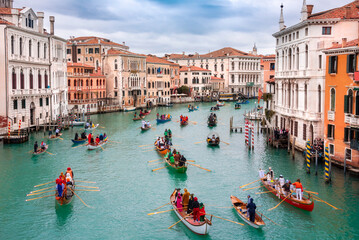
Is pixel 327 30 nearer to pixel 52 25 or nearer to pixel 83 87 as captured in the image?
pixel 52 25

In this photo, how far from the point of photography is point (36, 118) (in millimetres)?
42125

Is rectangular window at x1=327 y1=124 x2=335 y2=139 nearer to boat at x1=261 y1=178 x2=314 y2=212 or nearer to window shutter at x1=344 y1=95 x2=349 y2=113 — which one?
window shutter at x1=344 y1=95 x2=349 y2=113

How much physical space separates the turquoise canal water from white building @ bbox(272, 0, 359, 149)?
98.6 inches

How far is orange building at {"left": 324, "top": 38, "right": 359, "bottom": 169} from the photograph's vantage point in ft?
75.7

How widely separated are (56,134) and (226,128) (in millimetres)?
18815

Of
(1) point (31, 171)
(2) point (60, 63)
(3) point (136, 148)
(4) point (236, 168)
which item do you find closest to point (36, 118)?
(2) point (60, 63)

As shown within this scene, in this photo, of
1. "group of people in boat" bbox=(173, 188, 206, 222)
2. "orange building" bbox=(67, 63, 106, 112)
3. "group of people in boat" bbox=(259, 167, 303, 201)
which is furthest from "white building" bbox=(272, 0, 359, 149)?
"orange building" bbox=(67, 63, 106, 112)

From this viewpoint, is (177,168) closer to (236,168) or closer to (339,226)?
(236,168)

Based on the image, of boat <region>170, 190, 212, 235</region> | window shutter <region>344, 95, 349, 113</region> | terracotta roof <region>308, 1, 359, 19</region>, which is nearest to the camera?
boat <region>170, 190, 212, 235</region>

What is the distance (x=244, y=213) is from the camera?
17.6 meters

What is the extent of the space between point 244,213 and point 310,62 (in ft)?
47.9

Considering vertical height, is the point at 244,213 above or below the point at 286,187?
below

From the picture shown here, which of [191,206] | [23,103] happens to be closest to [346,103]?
[191,206]

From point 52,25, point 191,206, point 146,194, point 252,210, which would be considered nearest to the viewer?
point 252,210
